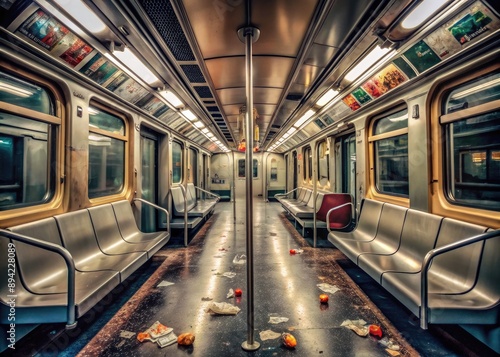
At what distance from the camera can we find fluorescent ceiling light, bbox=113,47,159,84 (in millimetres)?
2689

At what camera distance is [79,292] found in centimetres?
204

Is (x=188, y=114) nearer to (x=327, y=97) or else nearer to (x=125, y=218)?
(x=125, y=218)

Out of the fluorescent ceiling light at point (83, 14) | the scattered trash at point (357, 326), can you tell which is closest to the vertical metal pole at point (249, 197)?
the scattered trash at point (357, 326)

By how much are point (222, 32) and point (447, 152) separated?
282 cm

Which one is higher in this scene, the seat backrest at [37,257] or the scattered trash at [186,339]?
the seat backrest at [37,257]

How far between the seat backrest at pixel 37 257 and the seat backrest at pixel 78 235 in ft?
0.29

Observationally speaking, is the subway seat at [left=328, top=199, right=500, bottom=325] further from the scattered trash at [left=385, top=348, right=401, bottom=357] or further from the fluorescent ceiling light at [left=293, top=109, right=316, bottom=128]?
the fluorescent ceiling light at [left=293, top=109, right=316, bottom=128]

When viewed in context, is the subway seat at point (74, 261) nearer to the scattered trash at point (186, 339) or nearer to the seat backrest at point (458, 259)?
the scattered trash at point (186, 339)

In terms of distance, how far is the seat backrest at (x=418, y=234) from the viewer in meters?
2.71

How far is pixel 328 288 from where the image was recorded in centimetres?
315

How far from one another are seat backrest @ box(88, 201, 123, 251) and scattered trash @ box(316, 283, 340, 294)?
289cm

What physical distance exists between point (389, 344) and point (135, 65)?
396 centimetres

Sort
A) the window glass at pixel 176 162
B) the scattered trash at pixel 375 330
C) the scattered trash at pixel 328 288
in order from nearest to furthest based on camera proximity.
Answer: the scattered trash at pixel 375 330
the scattered trash at pixel 328 288
the window glass at pixel 176 162

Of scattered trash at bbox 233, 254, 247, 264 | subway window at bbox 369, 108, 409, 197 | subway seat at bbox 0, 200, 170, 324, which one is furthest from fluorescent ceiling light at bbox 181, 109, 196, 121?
subway window at bbox 369, 108, 409, 197
